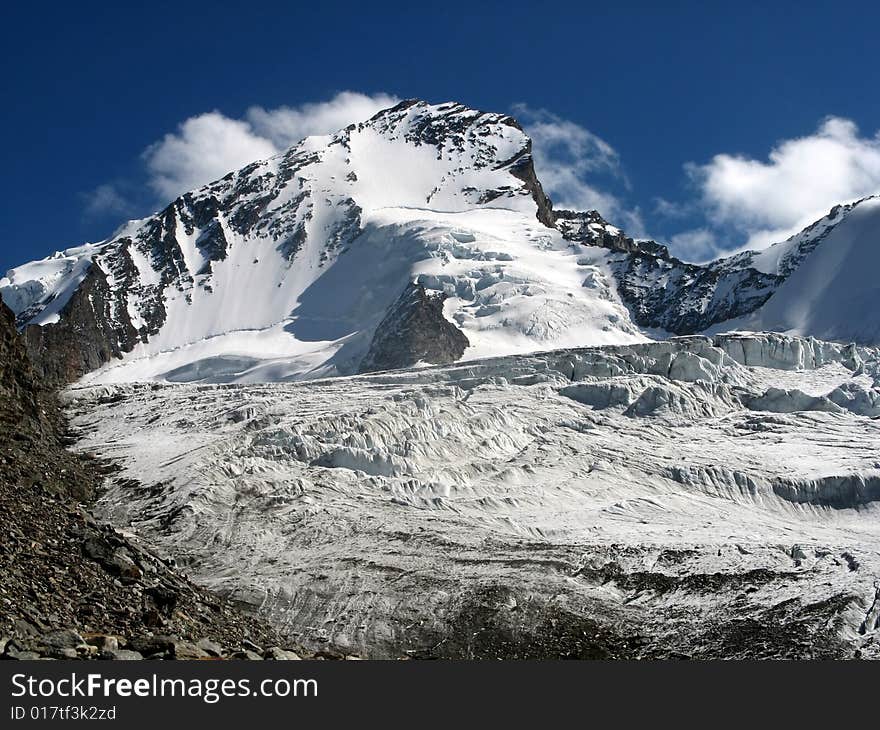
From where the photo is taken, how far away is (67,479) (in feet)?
211

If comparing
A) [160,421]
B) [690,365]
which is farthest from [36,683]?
[690,365]

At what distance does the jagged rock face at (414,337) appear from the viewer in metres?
164

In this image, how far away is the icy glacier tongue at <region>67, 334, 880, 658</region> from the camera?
4841cm

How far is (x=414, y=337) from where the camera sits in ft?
549

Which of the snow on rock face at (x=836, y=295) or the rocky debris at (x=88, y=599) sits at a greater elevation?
the snow on rock face at (x=836, y=295)

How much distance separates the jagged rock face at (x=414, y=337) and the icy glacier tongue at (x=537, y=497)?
60101 mm

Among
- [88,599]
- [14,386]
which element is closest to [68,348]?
[14,386]

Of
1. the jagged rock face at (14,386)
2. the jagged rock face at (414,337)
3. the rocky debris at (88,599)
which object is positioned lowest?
the rocky debris at (88,599)

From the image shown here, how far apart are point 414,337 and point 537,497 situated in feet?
323

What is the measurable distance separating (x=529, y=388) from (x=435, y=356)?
228ft

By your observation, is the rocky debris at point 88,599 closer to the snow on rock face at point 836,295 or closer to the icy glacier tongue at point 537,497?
the icy glacier tongue at point 537,497

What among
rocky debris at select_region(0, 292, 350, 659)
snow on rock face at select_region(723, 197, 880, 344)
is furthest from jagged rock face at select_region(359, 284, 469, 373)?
rocky debris at select_region(0, 292, 350, 659)

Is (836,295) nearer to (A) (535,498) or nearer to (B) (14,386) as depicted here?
(A) (535,498)

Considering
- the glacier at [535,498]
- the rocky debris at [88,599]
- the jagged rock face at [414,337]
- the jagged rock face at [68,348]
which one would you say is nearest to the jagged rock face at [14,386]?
the glacier at [535,498]
